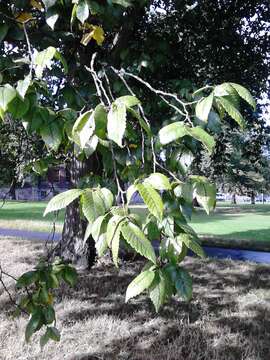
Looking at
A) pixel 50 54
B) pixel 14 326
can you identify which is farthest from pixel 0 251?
pixel 50 54

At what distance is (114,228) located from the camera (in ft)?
2.97

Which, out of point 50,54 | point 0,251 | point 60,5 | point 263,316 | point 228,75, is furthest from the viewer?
point 0,251

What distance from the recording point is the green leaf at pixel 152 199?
89 centimetres

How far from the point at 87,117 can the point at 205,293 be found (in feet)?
14.0

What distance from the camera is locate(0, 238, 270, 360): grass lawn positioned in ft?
10.3

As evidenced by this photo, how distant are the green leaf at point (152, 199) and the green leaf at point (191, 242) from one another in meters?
0.22

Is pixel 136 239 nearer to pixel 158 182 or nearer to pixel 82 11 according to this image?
pixel 158 182

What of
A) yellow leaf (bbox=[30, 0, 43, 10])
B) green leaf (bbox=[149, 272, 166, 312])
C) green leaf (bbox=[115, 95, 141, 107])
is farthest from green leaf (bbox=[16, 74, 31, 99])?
yellow leaf (bbox=[30, 0, 43, 10])

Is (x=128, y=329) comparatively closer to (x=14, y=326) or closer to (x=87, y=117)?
(x=14, y=326)

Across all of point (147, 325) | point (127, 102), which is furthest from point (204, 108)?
point (147, 325)

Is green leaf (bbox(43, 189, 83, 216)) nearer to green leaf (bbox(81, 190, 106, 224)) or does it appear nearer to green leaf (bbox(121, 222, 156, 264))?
green leaf (bbox(81, 190, 106, 224))

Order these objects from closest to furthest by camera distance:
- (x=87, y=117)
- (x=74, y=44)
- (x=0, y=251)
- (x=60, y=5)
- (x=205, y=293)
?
1. (x=87, y=117)
2. (x=60, y=5)
3. (x=74, y=44)
4. (x=205, y=293)
5. (x=0, y=251)

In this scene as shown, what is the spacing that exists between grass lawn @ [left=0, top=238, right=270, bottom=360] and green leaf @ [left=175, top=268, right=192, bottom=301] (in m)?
2.15

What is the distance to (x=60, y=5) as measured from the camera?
1.88m
